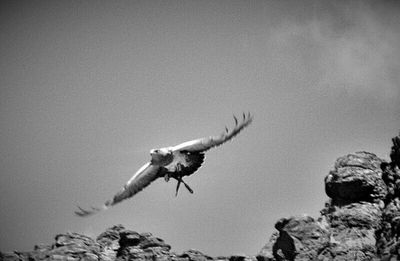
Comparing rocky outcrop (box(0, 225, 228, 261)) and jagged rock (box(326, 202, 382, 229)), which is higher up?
jagged rock (box(326, 202, 382, 229))

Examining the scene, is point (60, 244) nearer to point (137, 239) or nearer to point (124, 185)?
point (137, 239)

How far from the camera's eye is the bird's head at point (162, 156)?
22.4 metres

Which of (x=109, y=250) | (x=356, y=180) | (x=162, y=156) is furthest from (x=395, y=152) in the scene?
(x=109, y=250)

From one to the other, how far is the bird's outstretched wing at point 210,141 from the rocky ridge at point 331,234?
8.48 meters

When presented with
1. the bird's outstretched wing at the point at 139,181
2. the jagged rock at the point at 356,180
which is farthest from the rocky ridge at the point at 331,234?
the bird's outstretched wing at the point at 139,181

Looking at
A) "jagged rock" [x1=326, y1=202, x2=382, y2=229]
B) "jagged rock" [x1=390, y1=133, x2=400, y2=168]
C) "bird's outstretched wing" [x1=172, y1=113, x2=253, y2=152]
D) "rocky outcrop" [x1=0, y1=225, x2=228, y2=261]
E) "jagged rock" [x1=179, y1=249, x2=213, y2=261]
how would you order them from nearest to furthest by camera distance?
1. "bird's outstretched wing" [x1=172, y1=113, x2=253, y2=152]
2. "jagged rock" [x1=390, y1=133, x2=400, y2=168]
3. "jagged rock" [x1=326, y1=202, x2=382, y2=229]
4. "rocky outcrop" [x1=0, y1=225, x2=228, y2=261]
5. "jagged rock" [x1=179, y1=249, x2=213, y2=261]

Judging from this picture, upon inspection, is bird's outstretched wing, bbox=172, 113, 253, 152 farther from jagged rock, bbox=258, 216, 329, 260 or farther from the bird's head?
jagged rock, bbox=258, 216, 329, 260

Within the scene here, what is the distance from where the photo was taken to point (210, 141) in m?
21.9

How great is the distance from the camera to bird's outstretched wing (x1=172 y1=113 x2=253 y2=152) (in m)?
21.3

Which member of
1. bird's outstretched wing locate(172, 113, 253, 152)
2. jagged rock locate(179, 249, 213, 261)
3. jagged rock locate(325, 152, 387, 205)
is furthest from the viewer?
jagged rock locate(179, 249, 213, 261)

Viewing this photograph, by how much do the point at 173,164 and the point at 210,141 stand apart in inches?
81.9

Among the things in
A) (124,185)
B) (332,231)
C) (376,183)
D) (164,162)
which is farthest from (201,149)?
(376,183)

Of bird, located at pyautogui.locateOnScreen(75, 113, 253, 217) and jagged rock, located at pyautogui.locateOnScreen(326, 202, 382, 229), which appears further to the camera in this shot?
jagged rock, located at pyautogui.locateOnScreen(326, 202, 382, 229)

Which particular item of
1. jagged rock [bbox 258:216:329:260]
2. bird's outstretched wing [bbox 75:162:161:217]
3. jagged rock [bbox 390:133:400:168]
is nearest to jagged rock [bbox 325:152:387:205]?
jagged rock [bbox 390:133:400:168]
